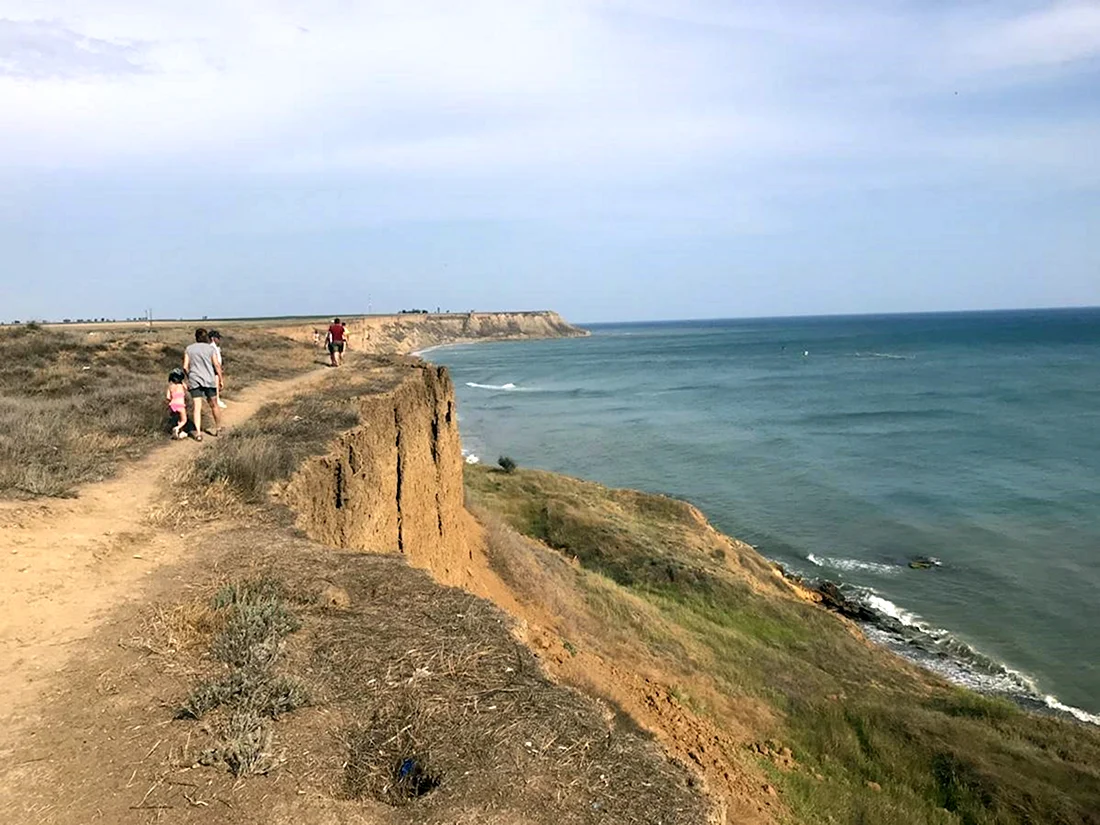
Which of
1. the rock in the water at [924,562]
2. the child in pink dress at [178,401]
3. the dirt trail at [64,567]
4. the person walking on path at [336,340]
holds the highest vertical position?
the person walking on path at [336,340]

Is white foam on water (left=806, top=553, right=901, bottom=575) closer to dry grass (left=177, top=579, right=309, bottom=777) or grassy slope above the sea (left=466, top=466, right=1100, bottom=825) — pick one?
grassy slope above the sea (left=466, top=466, right=1100, bottom=825)

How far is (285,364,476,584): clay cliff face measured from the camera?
35.1 feet

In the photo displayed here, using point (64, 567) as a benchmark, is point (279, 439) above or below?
above

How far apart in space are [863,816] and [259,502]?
31.6 ft

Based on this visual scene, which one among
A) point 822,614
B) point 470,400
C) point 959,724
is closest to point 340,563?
point 959,724

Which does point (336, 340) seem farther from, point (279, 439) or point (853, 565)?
point (853, 565)

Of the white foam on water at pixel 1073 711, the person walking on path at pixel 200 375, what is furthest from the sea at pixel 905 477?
the person walking on path at pixel 200 375

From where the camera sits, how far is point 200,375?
12.3 m

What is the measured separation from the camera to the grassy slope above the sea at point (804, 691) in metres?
11.6

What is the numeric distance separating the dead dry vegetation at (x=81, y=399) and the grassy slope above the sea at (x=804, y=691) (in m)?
8.63

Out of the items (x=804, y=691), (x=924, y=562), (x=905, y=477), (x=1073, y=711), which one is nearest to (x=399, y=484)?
(x=804, y=691)

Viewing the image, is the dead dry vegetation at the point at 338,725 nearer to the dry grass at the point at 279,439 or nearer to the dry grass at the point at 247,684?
the dry grass at the point at 247,684

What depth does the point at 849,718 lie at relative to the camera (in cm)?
1371

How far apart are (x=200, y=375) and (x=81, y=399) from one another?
3.29 m
